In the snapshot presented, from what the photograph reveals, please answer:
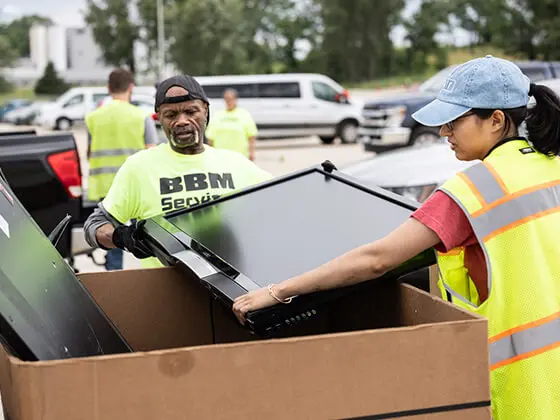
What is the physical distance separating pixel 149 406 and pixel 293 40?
75.6m

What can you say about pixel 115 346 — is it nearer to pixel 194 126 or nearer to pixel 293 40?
pixel 194 126

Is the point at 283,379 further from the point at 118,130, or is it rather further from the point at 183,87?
the point at 118,130

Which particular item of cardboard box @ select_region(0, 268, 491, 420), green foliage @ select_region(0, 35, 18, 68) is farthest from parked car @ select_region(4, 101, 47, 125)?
cardboard box @ select_region(0, 268, 491, 420)

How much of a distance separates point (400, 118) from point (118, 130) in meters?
10.9

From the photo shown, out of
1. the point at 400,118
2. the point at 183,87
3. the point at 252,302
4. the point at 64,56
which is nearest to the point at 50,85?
the point at 64,56

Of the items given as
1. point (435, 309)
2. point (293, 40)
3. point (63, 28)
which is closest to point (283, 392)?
point (435, 309)

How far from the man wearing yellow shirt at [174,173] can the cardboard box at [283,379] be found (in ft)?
5.18

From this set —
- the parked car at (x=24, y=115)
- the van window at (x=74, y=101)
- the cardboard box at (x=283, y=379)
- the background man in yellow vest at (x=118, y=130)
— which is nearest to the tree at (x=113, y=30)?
the parked car at (x=24, y=115)

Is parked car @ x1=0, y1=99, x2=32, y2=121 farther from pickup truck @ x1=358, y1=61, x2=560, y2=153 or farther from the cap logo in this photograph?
the cap logo

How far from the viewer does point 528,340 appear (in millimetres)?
2195

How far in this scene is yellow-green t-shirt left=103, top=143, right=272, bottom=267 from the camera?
3.60m

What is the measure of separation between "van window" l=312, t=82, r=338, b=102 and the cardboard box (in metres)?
24.3

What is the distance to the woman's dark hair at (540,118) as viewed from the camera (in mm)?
2332

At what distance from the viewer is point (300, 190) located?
2861mm
